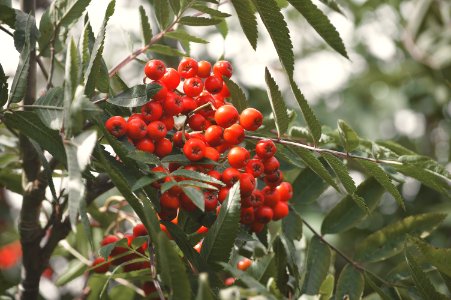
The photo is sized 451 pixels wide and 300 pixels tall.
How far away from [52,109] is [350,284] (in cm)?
88

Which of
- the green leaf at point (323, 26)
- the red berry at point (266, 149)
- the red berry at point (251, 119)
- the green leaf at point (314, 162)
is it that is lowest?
the green leaf at point (314, 162)

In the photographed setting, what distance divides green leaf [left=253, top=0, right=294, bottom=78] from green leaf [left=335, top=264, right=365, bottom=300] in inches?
26.3

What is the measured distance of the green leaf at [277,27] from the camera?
102 centimetres

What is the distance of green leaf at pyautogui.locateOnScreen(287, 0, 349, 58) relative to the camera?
3.38ft

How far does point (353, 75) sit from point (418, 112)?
0.63 m

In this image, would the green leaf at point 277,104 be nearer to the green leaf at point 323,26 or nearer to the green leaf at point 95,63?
the green leaf at point 323,26

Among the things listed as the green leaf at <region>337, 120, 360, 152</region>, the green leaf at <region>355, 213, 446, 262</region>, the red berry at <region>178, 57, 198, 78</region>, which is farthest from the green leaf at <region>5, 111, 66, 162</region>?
the green leaf at <region>355, 213, 446, 262</region>

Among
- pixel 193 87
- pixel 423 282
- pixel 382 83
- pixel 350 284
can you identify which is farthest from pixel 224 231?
pixel 382 83

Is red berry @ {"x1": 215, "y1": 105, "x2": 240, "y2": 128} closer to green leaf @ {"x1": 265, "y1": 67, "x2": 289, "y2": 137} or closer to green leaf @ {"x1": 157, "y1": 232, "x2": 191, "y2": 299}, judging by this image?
green leaf @ {"x1": 265, "y1": 67, "x2": 289, "y2": 137}

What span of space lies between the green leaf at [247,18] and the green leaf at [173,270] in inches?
17.4

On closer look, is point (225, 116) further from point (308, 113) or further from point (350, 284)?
point (350, 284)

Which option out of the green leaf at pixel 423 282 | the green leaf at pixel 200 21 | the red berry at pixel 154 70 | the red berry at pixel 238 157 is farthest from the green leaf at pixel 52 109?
the green leaf at pixel 423 282

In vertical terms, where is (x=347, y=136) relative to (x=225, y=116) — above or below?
below

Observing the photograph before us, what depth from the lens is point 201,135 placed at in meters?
1.21
